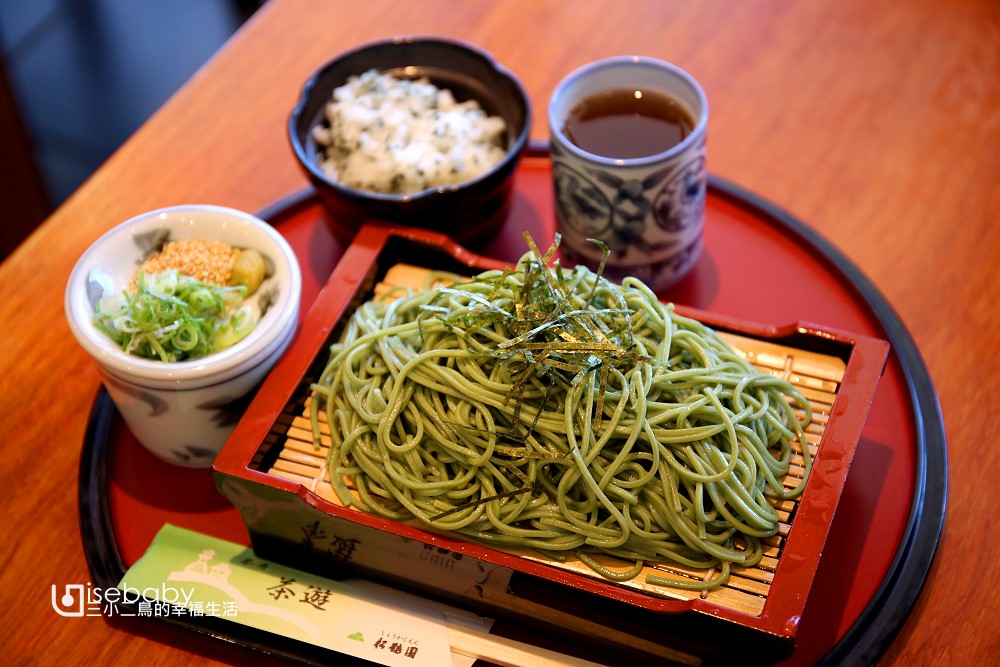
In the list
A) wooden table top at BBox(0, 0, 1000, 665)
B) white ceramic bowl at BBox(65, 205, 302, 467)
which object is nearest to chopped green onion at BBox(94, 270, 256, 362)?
white ceramic bowl at BBox(65, 205, 302, 467)

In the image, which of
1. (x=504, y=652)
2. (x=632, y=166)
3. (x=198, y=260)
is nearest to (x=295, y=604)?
(x=504, y=652)

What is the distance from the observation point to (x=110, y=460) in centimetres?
179

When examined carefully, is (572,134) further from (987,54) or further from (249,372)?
(987,54)

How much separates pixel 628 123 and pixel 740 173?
1.52 feet

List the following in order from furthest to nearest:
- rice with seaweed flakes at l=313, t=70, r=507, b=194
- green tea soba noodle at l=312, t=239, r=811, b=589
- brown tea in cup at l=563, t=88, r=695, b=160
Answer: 1. rice with seaweed flakes at l=313, t=70, r=507, b=194
2. brown tea in cup at l=563, t=88, r=695, b=160
3. green tea soba noodle at l=312, t=239, r=811, b=589

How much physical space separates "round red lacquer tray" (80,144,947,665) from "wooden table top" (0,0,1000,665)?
70 millimetres

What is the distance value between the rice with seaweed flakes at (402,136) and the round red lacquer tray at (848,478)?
19cm

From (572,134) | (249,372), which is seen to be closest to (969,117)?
(572,134)

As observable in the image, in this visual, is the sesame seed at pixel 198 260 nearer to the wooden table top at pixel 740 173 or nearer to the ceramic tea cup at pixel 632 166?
the wooden table top at pixel 740 173

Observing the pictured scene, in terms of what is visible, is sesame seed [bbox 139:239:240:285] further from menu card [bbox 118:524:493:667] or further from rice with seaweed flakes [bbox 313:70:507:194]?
menu card [bbox 118:524:493:667]

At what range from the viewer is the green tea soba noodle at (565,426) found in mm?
1471

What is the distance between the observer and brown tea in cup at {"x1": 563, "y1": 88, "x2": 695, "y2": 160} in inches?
74.5

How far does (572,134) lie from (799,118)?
30.7 inches

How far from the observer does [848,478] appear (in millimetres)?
1710
